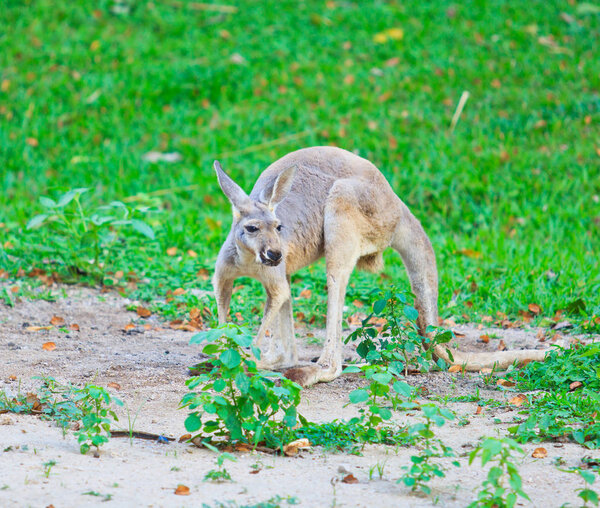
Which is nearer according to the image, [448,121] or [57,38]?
[448,121]

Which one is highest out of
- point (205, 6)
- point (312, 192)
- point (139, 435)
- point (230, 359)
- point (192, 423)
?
point (205, 6)

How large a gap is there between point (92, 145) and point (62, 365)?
4.66 m

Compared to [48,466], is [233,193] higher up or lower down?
higher up

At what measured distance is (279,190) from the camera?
3953 millimetres

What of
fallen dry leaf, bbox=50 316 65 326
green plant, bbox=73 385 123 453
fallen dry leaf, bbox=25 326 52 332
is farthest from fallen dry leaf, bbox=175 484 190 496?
fallen dry leaf, bbox=50 316 65 326

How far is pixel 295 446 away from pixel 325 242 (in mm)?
1466

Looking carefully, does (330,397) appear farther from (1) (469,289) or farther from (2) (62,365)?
(1) (469,289)

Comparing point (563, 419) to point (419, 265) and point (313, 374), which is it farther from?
point (419, 265)

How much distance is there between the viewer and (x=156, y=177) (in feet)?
25.5

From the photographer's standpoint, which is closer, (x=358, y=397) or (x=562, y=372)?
(x=358, y=397)

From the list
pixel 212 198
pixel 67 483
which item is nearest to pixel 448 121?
pixel 212 198

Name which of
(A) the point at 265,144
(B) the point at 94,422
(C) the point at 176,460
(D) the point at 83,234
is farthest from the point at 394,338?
(A) the point at 265,144

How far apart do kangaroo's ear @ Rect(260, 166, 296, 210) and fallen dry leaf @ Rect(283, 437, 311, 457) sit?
50.4 inches

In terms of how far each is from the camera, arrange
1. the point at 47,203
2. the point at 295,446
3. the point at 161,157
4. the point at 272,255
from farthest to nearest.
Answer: the point at 161,157
the point at 47,203
the point at 272,255
the point at 295,446
